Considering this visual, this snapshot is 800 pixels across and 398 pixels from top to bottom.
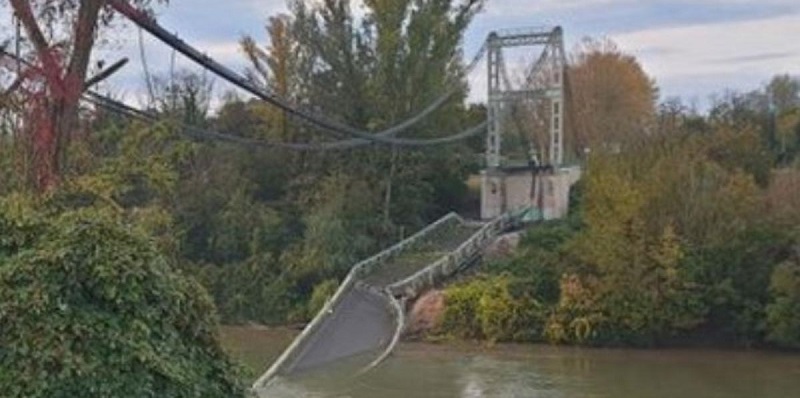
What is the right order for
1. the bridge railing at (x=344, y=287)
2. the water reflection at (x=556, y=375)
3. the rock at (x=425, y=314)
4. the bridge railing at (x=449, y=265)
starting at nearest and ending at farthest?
the water reflection at (x=556, y=375)
the bridge railing at (x=344, y=287)
the rock at (x=425, y=314)
the bridge railing at (x=449, y=265)

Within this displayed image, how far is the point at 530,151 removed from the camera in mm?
39031

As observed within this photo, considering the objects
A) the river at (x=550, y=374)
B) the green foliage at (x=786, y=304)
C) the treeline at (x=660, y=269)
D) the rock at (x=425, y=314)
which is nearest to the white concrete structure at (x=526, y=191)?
the treeline at (x=660, y=269)

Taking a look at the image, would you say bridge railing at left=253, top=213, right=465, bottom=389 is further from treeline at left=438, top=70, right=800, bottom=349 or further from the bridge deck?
treeline at left=438, top=70, right=800, bottom=349

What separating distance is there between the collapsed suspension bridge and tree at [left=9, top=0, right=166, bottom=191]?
14.5 m

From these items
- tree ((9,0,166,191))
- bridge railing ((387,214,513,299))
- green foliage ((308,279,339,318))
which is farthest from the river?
tree ((9,0,166,191))

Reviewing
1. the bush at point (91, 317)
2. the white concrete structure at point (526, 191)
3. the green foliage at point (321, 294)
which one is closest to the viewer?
the bush at point (91, 317)

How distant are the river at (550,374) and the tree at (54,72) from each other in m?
11.5

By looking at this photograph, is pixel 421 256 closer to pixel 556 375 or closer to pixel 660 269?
pixel 660 269

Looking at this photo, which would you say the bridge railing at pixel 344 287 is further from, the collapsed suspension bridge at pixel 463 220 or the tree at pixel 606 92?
the tree at pixel 606 92

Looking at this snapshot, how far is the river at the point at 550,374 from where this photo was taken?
20.3m

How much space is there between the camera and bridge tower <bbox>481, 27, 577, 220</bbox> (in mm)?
36312

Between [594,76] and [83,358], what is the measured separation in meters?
42.2

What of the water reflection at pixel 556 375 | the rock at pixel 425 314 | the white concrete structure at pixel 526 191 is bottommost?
the water reflection at pixel 556 375

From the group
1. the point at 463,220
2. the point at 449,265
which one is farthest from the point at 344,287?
the point at 463,220
